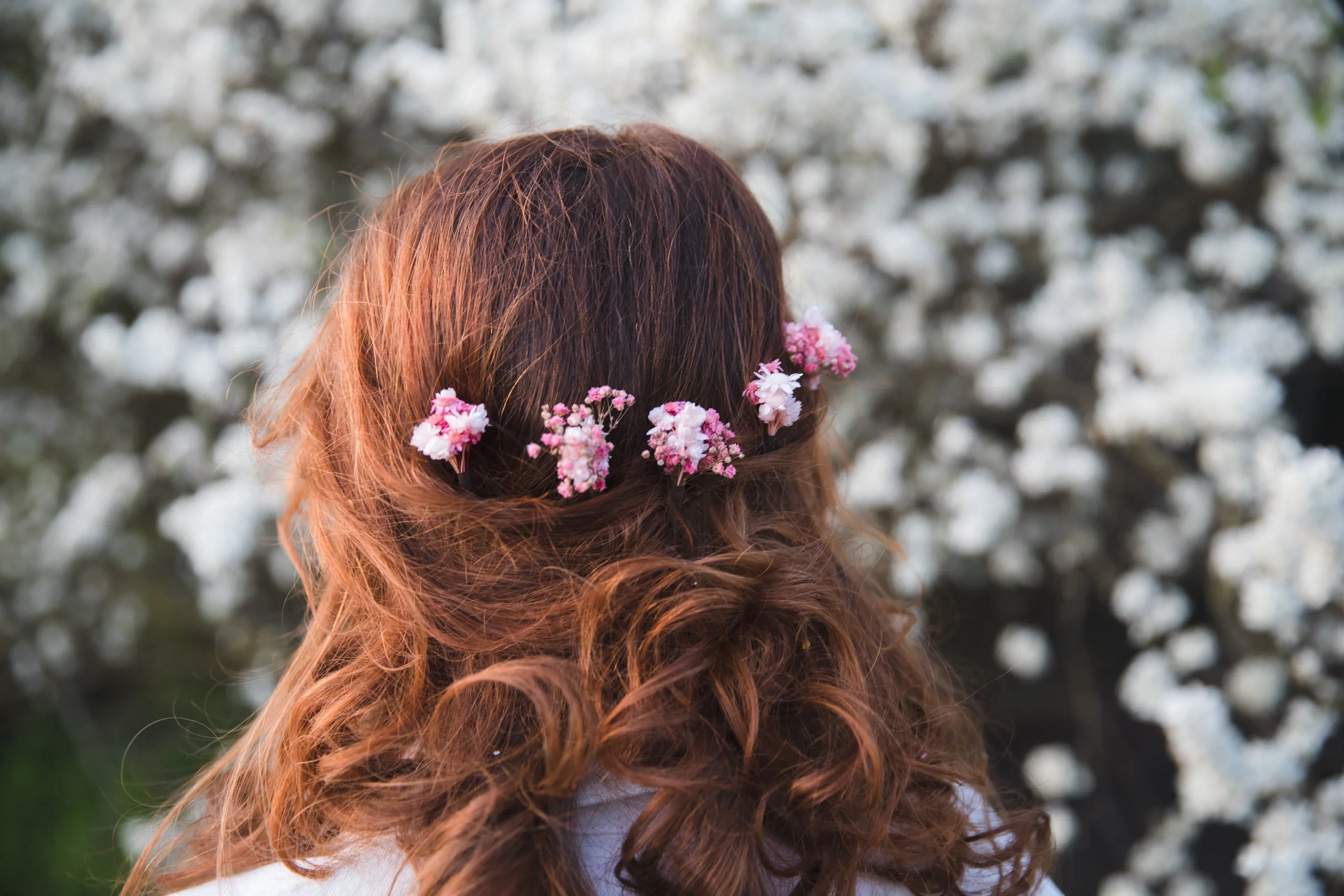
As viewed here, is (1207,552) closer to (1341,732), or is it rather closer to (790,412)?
(1341,732)

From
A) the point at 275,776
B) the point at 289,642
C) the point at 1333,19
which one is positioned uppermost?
the point at 1333,19

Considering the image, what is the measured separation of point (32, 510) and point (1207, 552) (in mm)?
2788

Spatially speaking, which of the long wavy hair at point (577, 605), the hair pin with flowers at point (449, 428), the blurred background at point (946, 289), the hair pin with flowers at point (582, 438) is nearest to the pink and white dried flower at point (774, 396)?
the long wavy hair at point (577, 605)

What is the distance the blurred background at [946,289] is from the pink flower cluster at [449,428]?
763 mm

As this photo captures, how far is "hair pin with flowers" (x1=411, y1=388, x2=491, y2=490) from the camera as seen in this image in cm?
74

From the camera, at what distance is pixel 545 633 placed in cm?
78

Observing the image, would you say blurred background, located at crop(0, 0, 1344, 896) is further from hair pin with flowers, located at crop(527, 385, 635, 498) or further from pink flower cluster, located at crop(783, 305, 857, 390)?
hair pin with flowers, located at crop(527, 385, 635, 498)

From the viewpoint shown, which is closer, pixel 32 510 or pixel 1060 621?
pixel 1060 621

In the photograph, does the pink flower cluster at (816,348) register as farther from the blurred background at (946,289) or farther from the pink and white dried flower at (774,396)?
the blurred background at (946,289)

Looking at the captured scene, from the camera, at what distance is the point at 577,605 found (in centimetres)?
78

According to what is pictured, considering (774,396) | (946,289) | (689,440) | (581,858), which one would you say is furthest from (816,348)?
(946,289)

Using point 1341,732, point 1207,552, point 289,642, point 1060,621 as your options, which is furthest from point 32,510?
point 1341,732

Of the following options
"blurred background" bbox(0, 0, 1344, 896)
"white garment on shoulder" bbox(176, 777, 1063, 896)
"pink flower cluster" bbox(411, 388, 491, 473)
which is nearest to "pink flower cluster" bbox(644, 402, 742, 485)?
"pink flower cluster" bbox(411, 388, 491, 473)

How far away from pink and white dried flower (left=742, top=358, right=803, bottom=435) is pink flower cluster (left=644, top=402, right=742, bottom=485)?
50 mm
